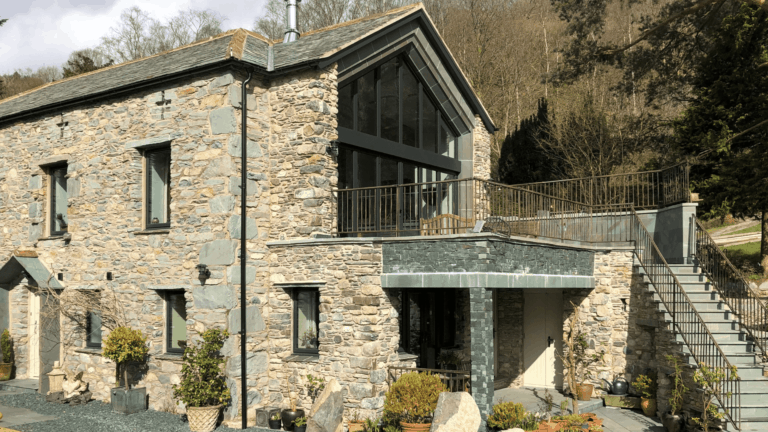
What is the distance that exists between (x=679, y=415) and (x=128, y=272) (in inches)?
436

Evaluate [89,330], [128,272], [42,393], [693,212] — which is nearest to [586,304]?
[693,212]

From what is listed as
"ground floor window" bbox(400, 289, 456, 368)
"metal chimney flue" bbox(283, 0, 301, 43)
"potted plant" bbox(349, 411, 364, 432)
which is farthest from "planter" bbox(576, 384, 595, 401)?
"metal chimney flue" bbox(283, 0, 301, 43)

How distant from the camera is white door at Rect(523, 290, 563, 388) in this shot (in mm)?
15156

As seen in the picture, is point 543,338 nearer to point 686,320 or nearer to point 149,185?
point 686,320

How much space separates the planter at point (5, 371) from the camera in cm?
1529

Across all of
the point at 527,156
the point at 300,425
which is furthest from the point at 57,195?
the point at 527,156

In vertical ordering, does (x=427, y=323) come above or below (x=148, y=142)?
below

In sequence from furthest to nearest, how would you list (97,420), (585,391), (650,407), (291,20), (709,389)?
1. (291,20)
2. (585,391)
3. (650,407)
4. (97,420)
5. (709,389)

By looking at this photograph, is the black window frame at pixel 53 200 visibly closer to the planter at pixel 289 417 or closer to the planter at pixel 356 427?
the planter at pixel 289 417

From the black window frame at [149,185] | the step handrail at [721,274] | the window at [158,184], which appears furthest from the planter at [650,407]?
the window at [158,184]

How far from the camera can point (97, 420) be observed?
1156 cm

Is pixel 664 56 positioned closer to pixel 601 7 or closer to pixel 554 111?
pixel 601 7

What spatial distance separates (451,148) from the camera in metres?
16.8

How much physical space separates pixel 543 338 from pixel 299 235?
7245mm
